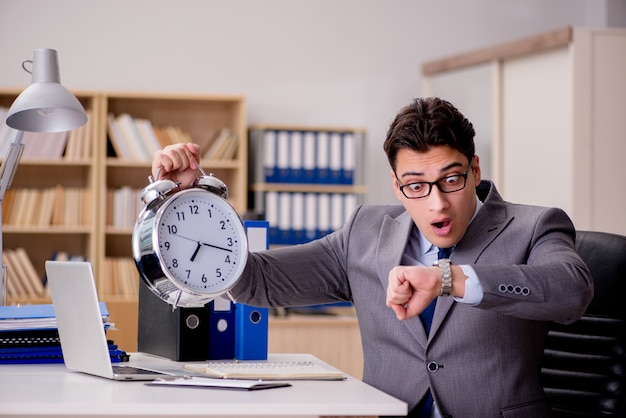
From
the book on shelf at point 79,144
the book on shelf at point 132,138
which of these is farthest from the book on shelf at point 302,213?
the book on shelf at point 79,144

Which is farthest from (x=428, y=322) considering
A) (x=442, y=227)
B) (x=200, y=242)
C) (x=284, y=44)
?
(x=284, y=44)

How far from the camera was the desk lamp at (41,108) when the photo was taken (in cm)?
Answer: 214

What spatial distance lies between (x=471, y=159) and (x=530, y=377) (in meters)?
0.46

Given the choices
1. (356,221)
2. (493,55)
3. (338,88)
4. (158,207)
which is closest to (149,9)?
(338,88)

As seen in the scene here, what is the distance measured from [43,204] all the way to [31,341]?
3176 mm

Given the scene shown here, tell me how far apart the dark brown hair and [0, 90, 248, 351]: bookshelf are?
10.8 feet

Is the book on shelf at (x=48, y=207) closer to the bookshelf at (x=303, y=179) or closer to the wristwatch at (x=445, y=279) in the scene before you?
the bookshelf at (x=303, y=179)

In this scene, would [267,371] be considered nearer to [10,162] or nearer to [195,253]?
[195,253]

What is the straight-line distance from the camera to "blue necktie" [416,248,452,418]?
1864 mm

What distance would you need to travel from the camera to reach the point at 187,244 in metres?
1.61

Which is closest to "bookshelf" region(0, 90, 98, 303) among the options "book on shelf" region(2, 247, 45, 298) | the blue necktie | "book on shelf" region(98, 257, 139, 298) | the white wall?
"book on shelf" region(2, 247, 45, 298)

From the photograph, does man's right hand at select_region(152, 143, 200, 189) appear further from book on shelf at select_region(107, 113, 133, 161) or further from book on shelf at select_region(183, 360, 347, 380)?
book on shelf at select_region(107, 113, 133, 161)

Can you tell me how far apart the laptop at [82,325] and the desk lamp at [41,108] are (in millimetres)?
477

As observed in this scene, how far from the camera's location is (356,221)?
2141 mm
